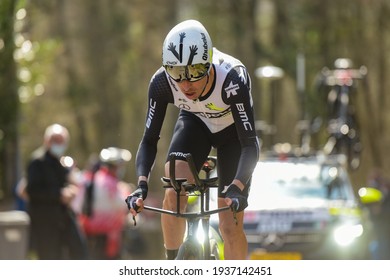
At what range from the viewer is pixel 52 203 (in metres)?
13.6

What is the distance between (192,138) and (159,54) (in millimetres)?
26623

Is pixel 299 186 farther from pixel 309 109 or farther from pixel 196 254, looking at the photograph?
pixel 309 109

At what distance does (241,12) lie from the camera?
3394 cm

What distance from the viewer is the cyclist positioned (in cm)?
760

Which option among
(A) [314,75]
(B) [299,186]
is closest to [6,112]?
(B) [299,186]

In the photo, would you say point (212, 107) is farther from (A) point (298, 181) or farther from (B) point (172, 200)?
(A) point (298, 181)

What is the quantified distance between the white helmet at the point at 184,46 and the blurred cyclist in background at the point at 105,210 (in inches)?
279

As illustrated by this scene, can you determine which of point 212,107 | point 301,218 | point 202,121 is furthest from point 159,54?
point 212,107

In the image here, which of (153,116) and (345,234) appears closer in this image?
(153,116)

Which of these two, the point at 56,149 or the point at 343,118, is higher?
the point at 343,118

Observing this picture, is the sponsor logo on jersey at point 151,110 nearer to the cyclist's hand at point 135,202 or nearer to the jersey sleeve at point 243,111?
the jersey sleeve at point 243,111

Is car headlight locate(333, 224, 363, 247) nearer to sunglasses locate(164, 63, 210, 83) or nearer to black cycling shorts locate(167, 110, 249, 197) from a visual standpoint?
black cycling shorts locate(167, 110, 249, 197)

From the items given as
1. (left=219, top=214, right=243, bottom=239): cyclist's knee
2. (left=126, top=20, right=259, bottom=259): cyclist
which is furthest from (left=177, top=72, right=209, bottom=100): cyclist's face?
(left=219, top=214, right=243, bottom=239): cyclist's knee

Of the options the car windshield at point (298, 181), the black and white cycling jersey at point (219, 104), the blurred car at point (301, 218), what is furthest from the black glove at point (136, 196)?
the car windshield at point (298, 181)
